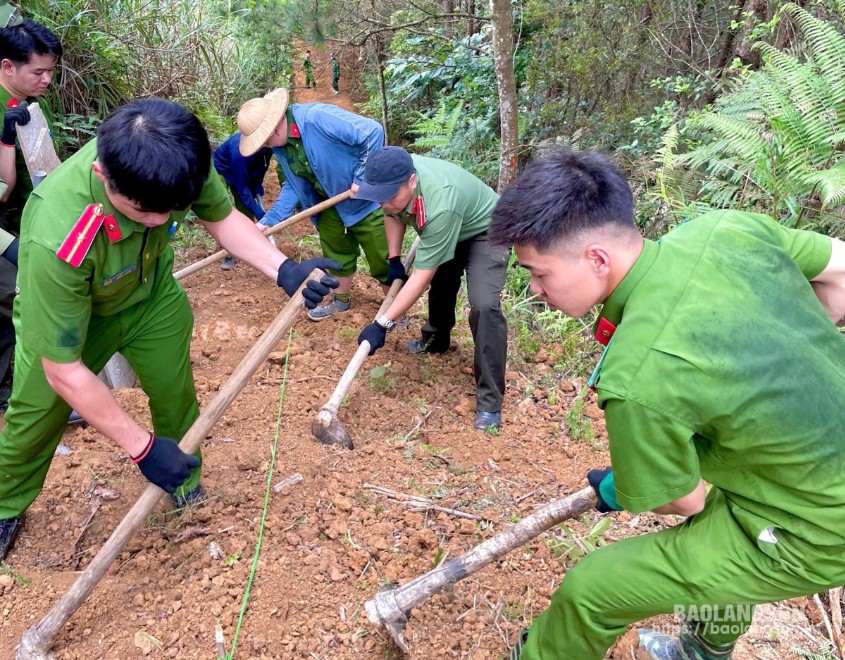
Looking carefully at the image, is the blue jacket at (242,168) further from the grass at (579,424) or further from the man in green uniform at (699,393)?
the man in green uniform at (699,393)

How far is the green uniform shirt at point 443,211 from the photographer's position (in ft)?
10.8

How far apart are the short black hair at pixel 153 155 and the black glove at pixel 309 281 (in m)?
0.75

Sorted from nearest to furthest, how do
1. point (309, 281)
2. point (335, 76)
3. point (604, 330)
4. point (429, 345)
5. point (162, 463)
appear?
point (604, 330)
point (162, 463)
point (309, 281)
point (429, 345)
point (335, 76)

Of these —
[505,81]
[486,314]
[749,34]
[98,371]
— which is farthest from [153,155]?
[749,34]

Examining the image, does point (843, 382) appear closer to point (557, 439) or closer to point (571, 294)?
point (571, 294)

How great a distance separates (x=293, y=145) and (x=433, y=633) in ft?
11.4

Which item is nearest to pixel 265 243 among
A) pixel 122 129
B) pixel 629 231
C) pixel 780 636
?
pixel 122 129

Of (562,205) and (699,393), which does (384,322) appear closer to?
(562,205)

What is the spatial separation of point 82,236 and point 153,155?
435 mm

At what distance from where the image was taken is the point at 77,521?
2.87 metres

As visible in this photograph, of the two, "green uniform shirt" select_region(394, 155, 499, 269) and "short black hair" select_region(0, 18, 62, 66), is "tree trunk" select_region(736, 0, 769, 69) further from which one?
"short black hair" select_region(0, 18, 62, 66)

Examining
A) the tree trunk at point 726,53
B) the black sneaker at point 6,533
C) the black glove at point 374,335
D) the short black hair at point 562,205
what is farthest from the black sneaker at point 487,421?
the tree trunk at point 726,53

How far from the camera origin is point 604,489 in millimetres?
2021

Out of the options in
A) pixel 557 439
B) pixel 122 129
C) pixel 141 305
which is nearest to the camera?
pixel 122 129
